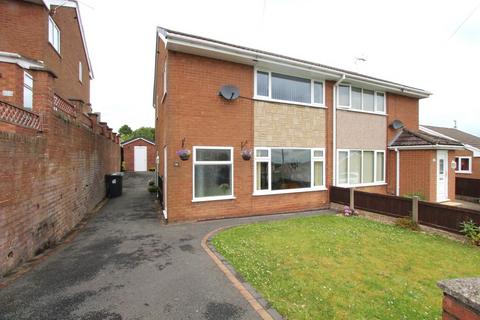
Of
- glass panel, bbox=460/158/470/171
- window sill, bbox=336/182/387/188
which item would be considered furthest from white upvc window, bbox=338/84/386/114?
glass panel, bbox=460/158/470/171

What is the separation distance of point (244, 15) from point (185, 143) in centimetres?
534

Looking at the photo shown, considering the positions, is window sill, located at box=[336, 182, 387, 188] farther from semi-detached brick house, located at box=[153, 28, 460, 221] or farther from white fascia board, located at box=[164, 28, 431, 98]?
white fascia board, located at box=[164, 28, 431, 98]

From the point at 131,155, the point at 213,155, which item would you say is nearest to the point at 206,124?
the point at 213,155

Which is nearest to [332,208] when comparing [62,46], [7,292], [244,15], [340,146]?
[340,146]

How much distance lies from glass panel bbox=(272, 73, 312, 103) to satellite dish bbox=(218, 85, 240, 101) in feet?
5.55

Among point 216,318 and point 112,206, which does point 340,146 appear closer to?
point 216,318

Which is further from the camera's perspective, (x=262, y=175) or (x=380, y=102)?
(x=380, y=102)

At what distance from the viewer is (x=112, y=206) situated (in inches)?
441

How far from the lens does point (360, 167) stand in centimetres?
1204

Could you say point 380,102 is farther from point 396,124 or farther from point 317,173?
point 317,173

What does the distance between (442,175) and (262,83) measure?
32.1ft

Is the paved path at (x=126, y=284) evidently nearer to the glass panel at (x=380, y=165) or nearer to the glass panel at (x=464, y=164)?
the glass panel at (x=380, y=165)

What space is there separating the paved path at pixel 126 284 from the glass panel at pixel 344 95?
8590 mm

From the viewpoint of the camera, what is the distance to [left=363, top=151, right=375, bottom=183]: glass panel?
12.2 meters
